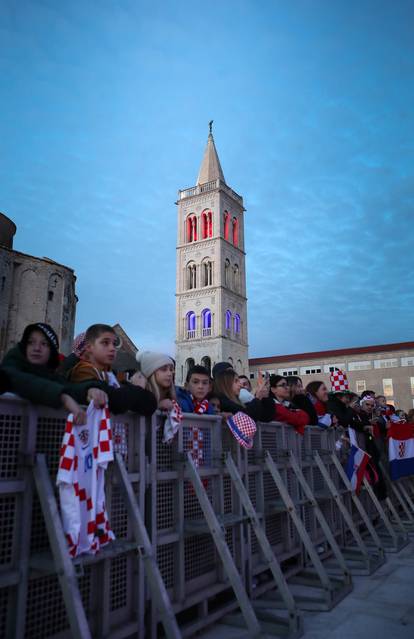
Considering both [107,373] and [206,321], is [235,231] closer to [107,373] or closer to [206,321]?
[206,321]

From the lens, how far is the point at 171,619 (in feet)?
9.49

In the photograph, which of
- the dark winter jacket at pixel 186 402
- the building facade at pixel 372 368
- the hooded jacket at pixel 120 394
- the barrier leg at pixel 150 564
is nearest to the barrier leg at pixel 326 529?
the dark winter jacket at pixel 186 402

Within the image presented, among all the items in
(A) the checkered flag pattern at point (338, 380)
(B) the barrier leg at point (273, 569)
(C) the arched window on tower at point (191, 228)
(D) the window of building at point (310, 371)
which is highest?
(C) the arched window on tower at point (191, 228)

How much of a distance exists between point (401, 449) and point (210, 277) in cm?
4411

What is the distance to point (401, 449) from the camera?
33.0 ft

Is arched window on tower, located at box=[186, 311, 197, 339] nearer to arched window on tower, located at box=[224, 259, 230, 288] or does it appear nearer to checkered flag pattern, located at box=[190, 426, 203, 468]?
arched window on tower, located at box=[224, 259, 230, 288]

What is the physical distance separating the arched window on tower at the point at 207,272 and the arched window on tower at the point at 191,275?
4.31ft

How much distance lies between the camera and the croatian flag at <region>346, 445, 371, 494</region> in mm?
7812

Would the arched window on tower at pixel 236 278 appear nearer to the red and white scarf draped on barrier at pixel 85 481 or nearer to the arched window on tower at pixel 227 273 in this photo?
the arched window on tower at pixel 227 273

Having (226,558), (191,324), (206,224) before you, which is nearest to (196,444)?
(226,558)

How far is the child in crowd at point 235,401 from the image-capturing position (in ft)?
17.5

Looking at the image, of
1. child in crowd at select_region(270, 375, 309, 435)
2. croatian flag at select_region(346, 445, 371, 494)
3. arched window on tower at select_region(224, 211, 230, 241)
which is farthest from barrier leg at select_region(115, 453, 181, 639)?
arched window on tower at select_region(224, 211, 230, 241)

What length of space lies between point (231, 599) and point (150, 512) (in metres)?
1.63

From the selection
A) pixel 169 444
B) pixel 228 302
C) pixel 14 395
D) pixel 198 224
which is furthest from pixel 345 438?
pixel 198 224
